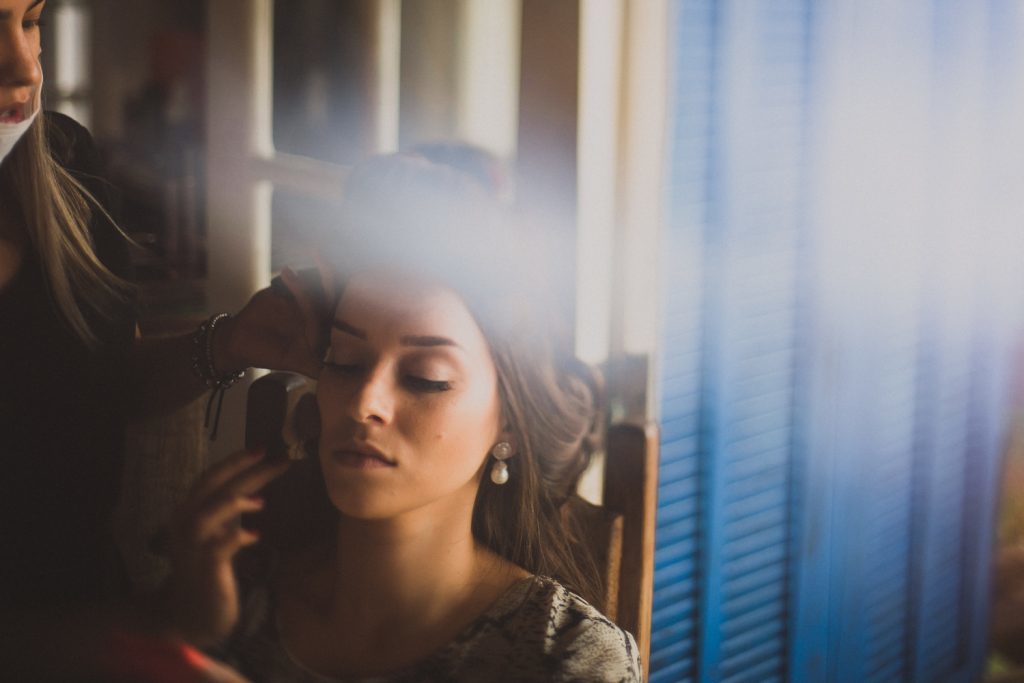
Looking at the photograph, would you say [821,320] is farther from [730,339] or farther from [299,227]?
[299,227]

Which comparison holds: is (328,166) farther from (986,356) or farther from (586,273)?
(986,356)

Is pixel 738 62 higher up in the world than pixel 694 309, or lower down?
higher up

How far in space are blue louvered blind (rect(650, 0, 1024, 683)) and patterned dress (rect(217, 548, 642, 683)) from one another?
1.38ft

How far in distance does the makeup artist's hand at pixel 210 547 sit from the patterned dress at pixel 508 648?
22 mm

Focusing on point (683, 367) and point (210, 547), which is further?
point (683, 367)

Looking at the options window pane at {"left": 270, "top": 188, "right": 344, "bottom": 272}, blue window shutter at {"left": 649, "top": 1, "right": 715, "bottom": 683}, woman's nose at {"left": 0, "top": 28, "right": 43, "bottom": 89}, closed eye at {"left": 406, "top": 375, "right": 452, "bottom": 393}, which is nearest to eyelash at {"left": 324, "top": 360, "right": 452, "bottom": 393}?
closed eye at {"left": 406, "top": 375, "right": 452, "bottom": 393}

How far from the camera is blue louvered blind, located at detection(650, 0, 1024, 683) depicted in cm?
155

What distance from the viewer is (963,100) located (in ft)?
6.20

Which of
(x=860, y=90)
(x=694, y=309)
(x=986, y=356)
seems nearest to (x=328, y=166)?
(x=694, y=309)

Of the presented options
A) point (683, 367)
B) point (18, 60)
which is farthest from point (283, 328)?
point (683, 367)

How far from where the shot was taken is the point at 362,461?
110 centimetres

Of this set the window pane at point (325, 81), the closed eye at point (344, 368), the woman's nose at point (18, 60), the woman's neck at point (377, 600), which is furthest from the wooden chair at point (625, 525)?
the woman's nose at point (18, 60)

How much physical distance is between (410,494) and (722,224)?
64 cm

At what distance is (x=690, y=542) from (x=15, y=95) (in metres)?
1.03
